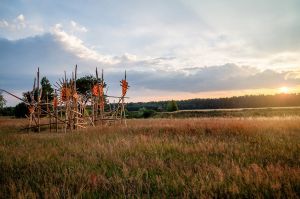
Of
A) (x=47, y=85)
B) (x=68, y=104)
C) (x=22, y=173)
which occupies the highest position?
(x=47, y=85)

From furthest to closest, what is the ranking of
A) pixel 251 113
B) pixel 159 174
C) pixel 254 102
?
1. pixel 254 102
2. pixel 251 113
3. pixel 159 174

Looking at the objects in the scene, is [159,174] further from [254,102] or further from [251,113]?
[254,102]

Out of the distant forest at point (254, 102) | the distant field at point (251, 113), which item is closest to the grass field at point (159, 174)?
the distant field at point (251, 113)

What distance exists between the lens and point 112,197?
4.41 metres

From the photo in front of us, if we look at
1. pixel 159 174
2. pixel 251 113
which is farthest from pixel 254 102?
pixel 159 174

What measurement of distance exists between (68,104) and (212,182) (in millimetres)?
18938

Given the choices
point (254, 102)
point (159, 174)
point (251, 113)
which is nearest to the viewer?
point (159, 174)

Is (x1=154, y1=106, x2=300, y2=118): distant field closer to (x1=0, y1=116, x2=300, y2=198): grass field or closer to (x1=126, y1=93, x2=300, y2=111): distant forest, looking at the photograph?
(x1=126, y1=93, x2=300, y2=111): distant forest

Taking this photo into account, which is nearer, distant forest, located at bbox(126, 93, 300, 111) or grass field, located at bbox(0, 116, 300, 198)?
grass field, located at bbox(0, 116, 300, 198)

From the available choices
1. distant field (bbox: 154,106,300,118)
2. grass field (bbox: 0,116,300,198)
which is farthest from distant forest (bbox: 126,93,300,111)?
grass field (bbox: 0,116,300,198)

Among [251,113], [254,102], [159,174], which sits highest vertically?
[254,102]

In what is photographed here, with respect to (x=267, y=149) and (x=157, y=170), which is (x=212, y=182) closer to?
(x=157, y=170)

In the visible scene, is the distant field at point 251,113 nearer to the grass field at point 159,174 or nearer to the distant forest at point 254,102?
the distant forest at point 254,102

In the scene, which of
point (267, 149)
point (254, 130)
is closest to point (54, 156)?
point (267, 149)
